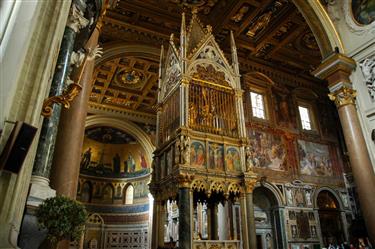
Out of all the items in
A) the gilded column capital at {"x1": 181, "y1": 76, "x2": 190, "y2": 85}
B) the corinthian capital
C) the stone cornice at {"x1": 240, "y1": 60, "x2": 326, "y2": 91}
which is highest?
the stone cornice at {"x1": 240, "y1": 60, "x2": 326, "y2": 91}

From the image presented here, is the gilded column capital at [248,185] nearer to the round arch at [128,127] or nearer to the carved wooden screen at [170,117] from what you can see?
the carved wooden screen at [170,117]

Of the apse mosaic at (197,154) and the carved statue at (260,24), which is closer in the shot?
the apse mosaic at (197,154)

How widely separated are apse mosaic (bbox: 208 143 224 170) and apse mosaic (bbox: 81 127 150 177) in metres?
14.6

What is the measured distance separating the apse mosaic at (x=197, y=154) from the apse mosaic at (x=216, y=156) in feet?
0.73

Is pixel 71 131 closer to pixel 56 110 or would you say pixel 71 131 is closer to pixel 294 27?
pixel 56 110

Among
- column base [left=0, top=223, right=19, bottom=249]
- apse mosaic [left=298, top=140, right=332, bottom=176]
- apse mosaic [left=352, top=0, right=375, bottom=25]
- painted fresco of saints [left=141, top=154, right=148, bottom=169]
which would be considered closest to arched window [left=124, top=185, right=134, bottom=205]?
painted fresco of saints [left=141, top=154, right=148, bottom=169]

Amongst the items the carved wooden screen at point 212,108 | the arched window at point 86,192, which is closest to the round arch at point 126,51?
the carved wooden screen at point 212,108

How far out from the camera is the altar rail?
7092 millimetres

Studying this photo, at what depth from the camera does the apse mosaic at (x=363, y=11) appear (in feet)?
28.4

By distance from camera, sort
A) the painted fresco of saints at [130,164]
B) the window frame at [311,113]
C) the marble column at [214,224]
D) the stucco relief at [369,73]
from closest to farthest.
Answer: the stucco relief at [369,73], the marble column at [214,224], the window frame at [311,113], the painted fresco of saints at [130,164]

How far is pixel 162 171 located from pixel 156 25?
852 cm

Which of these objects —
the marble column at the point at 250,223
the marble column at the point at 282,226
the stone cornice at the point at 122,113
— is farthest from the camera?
the stone cornice at the point at 122,113

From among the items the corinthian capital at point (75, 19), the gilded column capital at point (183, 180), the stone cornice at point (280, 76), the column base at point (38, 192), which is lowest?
the column base at point (38, 192)

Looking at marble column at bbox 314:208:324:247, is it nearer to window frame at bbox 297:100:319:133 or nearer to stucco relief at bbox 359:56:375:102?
window frame at bbox 297:100:319:133
